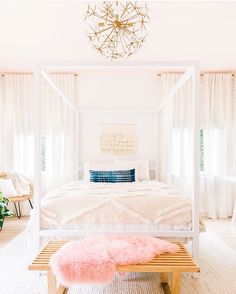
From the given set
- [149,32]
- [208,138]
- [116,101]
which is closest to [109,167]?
[116,101]

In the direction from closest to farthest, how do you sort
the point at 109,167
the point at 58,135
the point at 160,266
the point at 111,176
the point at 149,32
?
the point at 160,266
the point at 149,32
the point at 111,176
the point at 109,167
the point at 58,135

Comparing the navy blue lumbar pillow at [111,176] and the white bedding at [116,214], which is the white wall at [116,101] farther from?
the white bedding at [116,214]

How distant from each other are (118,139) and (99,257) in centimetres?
358

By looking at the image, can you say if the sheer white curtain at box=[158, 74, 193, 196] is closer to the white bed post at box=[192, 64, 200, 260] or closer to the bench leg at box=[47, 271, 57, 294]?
the white bed post at box=[192, 64, 200, 260]

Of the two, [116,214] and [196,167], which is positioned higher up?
[196,167]

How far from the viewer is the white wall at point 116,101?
18.6ft

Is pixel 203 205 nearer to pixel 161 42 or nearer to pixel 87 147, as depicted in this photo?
pixel 87 147

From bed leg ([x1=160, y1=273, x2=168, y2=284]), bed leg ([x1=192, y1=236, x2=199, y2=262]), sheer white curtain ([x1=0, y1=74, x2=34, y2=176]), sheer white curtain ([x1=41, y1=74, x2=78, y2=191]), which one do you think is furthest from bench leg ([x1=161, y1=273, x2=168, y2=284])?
sheer white curtain ([x1=0, y1=74, x2=34, y2=176])

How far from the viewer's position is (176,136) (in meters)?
5.72

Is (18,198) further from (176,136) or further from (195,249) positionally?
(195,249)

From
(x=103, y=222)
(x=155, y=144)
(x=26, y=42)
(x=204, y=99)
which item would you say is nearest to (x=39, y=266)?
(x=103, y=222)

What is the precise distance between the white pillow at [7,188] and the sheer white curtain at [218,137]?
10.2 ft

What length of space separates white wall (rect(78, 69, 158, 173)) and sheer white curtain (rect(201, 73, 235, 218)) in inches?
34.9

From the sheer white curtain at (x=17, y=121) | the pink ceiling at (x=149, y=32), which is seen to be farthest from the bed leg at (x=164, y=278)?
the sheer white curtain at (x=17, y=121)
